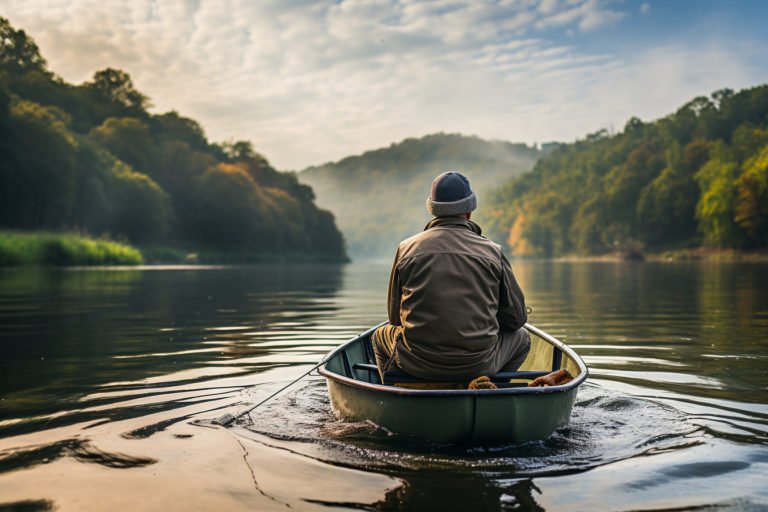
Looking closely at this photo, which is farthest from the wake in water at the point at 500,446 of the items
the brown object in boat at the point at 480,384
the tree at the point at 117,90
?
the tree at the point at 117,90

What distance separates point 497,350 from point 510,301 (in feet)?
1.59

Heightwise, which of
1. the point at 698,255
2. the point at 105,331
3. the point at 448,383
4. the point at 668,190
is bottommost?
the point at 105,331

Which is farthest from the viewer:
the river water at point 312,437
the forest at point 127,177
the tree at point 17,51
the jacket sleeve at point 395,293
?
the tree at point 17,51

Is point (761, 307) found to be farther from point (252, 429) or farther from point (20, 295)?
point (20, 295)

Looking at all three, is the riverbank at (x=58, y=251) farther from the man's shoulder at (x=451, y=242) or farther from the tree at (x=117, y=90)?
the tree at (x=117, y=90)

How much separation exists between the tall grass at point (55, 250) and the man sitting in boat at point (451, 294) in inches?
1502

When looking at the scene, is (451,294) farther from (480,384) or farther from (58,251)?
(58,251)

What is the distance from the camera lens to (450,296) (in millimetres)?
5781

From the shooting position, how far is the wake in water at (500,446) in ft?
17.3

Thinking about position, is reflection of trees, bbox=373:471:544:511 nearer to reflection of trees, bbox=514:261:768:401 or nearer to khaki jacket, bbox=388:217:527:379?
khaki jacket, bbox=388:217:527:379

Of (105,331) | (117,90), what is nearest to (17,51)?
(117,90)

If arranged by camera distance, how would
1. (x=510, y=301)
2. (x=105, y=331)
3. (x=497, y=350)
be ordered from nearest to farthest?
(x=510, y=301) → (x=497, y=350) → (x=105, y=331)

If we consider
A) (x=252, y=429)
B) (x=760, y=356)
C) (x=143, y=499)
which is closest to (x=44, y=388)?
(x=252, y=429)

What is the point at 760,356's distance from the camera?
1062 cm
